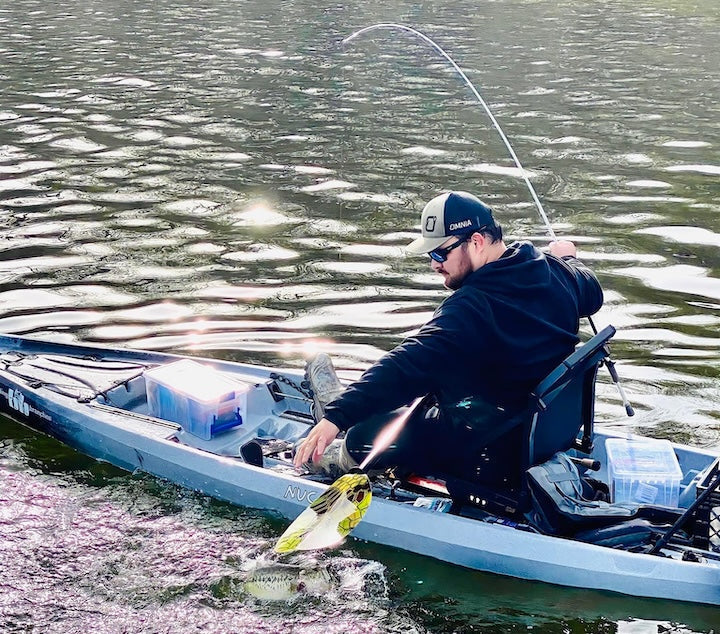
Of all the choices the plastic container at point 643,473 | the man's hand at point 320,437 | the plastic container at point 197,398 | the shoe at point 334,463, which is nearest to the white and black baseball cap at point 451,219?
the man's hand at point 320,437

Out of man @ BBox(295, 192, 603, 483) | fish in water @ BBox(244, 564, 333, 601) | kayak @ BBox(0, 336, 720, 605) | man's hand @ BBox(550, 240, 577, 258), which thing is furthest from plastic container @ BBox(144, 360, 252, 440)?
man's hand @ BBox(550, 240, 577, 258)

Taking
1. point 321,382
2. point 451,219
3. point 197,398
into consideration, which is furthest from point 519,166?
point 197,398

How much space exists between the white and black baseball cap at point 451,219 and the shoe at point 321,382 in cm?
202

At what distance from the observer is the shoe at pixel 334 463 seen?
22.5 feet

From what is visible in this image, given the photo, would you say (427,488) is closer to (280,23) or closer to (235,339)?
(235,339)

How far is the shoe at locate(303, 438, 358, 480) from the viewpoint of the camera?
6859 millimetres

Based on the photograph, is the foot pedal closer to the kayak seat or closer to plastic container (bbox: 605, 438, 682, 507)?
the kayak seat

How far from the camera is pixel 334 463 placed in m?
7.17

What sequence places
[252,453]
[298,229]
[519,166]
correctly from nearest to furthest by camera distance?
[252,453] → [519,166] → [298,229]

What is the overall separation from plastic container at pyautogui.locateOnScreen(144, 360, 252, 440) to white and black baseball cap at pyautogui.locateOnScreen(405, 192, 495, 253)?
2.68 meters

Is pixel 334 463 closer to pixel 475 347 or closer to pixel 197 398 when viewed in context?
pixel 197 398

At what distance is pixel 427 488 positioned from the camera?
6.97 m

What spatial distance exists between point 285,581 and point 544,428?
1955mm

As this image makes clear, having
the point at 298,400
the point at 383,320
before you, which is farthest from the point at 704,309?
the point at 298,400
